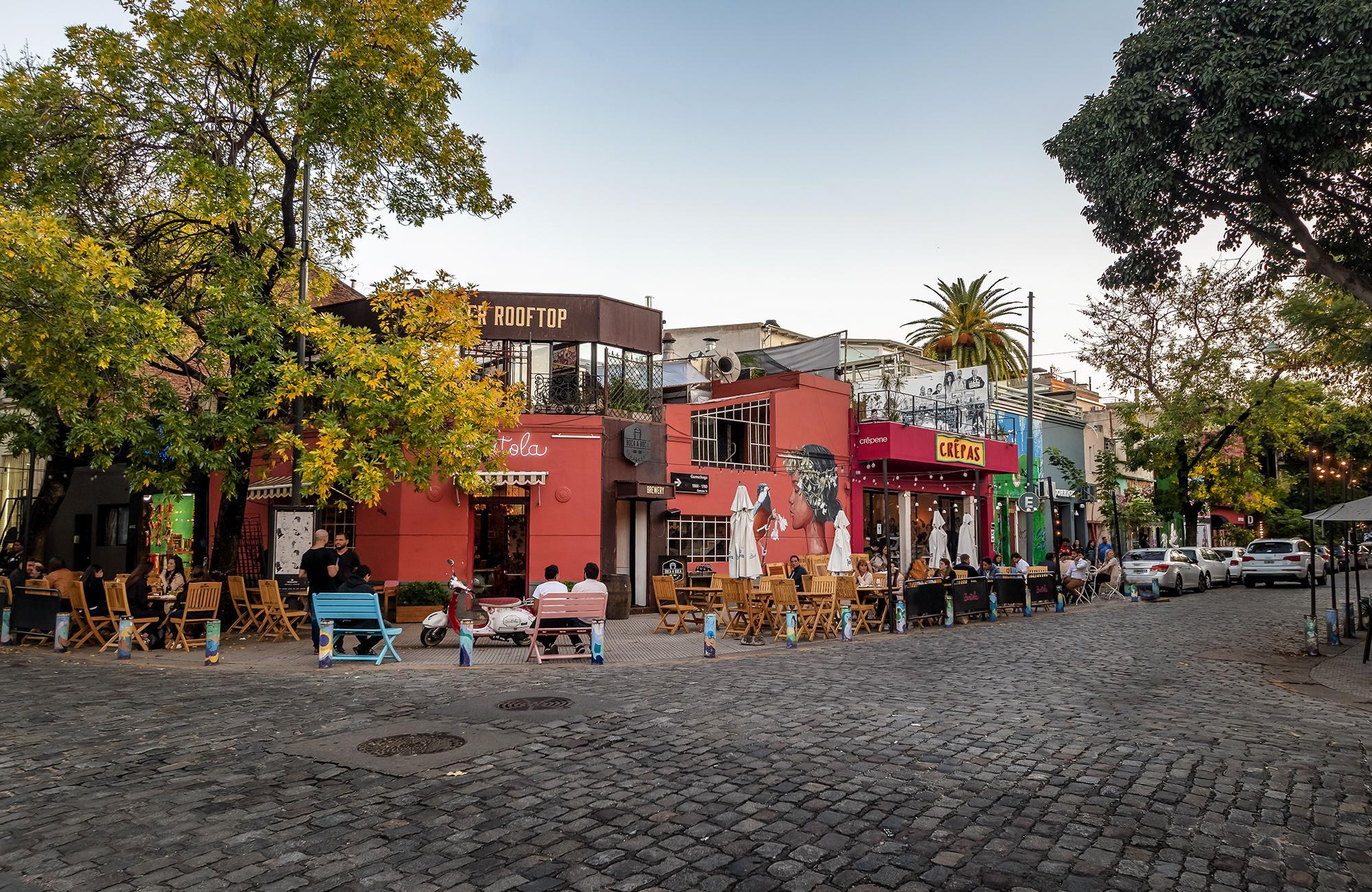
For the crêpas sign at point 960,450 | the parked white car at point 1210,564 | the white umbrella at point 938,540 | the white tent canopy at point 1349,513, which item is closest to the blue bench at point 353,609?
the white tent canopy at point 1349,513

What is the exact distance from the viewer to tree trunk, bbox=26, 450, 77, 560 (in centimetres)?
1808

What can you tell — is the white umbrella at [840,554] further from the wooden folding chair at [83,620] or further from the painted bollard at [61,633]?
the painted bollard at [61,633]

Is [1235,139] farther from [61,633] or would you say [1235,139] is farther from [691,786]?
[61,633]

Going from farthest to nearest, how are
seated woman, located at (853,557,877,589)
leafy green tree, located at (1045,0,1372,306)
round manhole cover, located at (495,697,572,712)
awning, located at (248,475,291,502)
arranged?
awning, located at (248,475,291,502)
seated woman, located at (853,557,877,589)
leafy green tree, located at (1045,0,1372,306)
round manhole cover, located at (495,697,572,712)

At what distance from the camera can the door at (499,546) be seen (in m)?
21.0

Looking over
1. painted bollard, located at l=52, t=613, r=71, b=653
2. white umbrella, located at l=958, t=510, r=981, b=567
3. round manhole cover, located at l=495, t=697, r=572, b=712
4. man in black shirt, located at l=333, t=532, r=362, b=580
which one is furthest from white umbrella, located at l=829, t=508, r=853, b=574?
painted bollard, located at l=52, t=613, r=71, b=653

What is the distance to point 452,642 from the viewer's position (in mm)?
14688

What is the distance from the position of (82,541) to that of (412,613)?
19.0 metres

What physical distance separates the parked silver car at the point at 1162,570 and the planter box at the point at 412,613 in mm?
21171

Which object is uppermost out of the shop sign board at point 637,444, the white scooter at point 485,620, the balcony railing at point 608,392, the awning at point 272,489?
the balcony railing at point 608,392

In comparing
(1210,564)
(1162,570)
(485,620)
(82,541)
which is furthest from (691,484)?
(1210,564)

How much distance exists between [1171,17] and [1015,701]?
8352 mm

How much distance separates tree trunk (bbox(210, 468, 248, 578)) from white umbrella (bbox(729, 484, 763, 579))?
9.04m

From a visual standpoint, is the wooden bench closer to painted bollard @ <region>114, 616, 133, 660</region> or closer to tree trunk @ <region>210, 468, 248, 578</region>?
painted bollard @ <region>114, 616, 133, 660</region>
